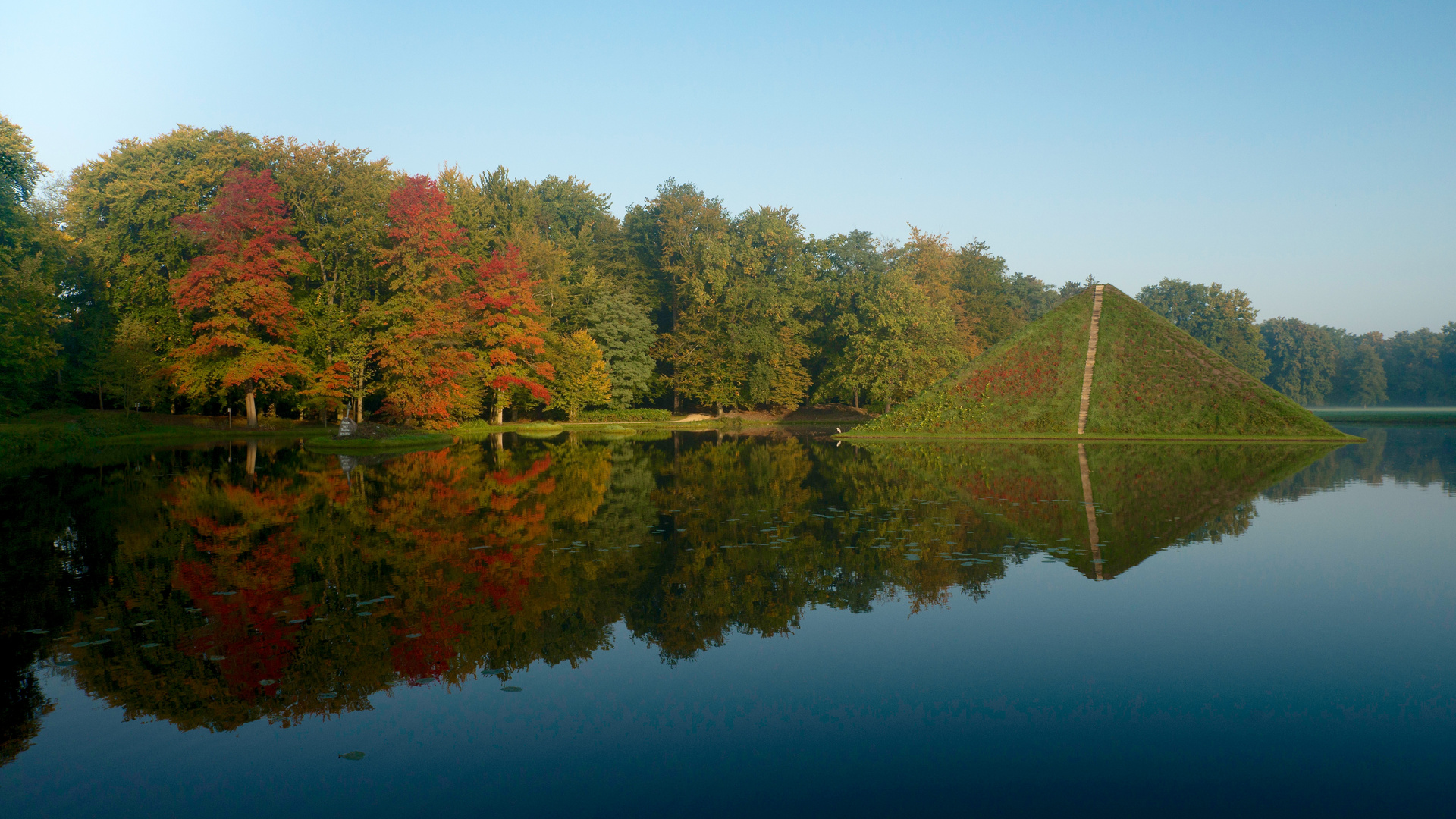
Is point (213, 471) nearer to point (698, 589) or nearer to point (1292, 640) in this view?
point (698, 589)

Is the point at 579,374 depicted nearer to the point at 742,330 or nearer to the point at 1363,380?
the point at 742,330

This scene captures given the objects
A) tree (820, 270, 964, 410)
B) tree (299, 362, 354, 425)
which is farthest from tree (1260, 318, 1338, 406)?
tree (299, 362, 354, 425)

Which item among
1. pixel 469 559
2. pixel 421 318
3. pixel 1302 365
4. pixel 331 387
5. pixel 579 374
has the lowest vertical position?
pixel 469 559

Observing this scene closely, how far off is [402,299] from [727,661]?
38909 millimetres

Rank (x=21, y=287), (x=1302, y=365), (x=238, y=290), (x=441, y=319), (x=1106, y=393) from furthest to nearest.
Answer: (x=1302, y=365)
(x=441, y=319)
(x=238, y=290)
(x=1106, y=393)
(x=21, y=287)

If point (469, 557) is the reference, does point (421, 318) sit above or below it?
above

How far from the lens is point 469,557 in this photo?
34.4 feet

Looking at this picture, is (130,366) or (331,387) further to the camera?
(331,387)

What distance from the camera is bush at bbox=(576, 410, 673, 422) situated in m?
53.7

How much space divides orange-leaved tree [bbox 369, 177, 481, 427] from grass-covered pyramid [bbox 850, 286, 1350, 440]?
845 inches

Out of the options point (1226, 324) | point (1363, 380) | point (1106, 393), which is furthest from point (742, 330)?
point (1363, 380)

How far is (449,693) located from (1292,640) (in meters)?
7.53

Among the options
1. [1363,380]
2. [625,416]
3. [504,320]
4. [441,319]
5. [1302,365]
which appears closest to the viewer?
[441,319]

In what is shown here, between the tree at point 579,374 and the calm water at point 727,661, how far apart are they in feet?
121
